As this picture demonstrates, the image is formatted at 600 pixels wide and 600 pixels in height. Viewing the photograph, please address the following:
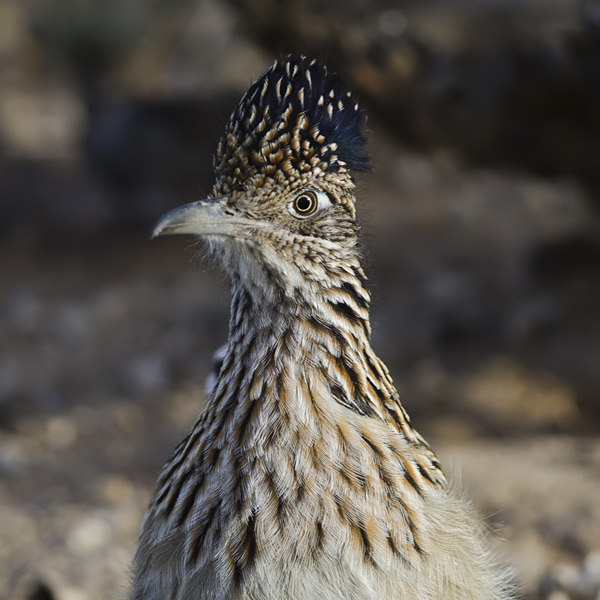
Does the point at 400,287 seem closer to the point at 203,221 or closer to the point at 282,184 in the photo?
the point at 282,184

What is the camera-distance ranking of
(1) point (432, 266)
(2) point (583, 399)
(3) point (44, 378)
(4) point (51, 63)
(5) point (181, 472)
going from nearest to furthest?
(5) point (181, 472) < (2) point (583, 399) < (3) point (44, 378) < (1) point (432, 266) < (4) point (51, 63)

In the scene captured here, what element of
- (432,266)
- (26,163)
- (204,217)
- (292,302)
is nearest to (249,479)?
(292,302)

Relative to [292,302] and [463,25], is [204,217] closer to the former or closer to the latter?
[292,302]

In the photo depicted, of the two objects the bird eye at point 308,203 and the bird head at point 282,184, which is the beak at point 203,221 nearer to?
the bird head at point 282,184

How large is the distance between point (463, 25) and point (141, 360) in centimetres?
417

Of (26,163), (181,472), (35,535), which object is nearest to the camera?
(181,472)

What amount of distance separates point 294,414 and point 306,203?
755mm

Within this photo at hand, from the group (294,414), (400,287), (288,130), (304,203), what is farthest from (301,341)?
(400,287)

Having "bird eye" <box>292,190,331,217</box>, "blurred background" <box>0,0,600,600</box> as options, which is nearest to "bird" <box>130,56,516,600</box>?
"bird eye" <box>292,190,331,217</box>

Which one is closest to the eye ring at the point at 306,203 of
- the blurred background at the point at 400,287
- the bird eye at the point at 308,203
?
the bird eye at the point at 308,203

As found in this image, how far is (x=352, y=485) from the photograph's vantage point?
3148 mm

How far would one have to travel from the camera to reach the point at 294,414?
3.18 meters

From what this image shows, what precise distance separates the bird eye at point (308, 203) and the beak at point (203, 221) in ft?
0.57

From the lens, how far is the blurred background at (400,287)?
19.2 feet
